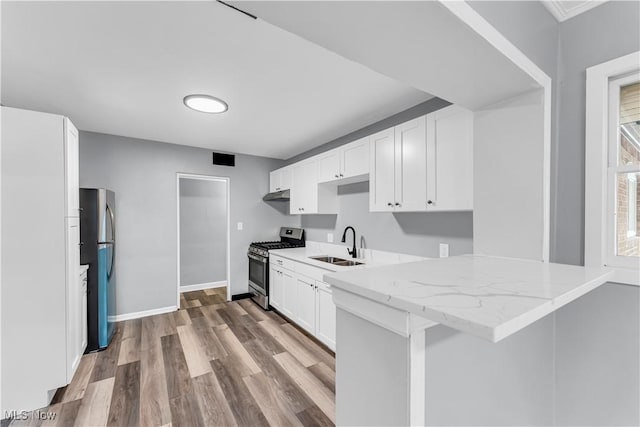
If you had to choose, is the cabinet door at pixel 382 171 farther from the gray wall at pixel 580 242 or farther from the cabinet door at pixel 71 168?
the cabinet door at pixel 71 168

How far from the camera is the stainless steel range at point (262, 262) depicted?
380 centimetres

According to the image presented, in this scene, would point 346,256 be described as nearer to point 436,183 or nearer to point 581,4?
point 436,183

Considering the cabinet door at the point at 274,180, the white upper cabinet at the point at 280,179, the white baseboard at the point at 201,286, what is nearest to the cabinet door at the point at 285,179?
the white upper cabinet at the point at 280,179

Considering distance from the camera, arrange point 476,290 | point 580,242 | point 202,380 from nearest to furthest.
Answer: point 476,290 → point 580,242 → point 202,380

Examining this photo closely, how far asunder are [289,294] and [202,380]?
4.33 feet

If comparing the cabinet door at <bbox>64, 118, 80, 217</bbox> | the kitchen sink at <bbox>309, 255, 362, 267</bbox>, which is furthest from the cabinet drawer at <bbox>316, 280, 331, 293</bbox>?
the cabinet door at <bbox>64, 118, 80, 217</bbox>

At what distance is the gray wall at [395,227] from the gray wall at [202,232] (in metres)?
2.38

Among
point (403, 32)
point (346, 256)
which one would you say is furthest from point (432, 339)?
point (346, 256)

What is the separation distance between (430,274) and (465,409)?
16.4 inches

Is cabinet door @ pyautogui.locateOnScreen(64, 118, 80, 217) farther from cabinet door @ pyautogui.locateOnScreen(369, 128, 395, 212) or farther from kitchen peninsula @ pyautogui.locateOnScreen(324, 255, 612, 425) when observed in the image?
cabinet door @ pyautogui.locateOnScreen(369, 128, 395, 212)

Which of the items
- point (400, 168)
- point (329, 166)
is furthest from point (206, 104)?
point (400, 168)

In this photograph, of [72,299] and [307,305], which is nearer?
[72,299]

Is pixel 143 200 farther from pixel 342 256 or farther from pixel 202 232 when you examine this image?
pixel 342 256

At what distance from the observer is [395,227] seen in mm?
2740
